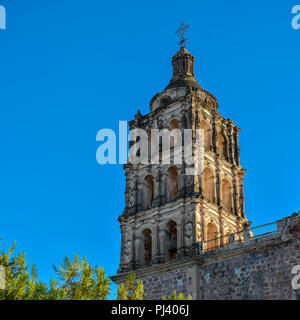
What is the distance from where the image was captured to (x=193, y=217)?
29.2m

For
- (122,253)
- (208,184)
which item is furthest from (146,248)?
(208,184)

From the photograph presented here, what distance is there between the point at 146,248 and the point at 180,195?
12.9ft

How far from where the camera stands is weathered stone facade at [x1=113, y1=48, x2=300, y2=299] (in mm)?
25628

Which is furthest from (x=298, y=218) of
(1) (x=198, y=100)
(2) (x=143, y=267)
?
(1) (x=198, y=100)

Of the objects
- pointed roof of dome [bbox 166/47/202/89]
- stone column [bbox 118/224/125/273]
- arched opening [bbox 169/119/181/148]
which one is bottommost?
stone column [bbox 118/224/125/273]

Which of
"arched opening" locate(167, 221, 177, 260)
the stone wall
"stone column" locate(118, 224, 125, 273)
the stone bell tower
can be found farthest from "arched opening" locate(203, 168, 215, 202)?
"stone column" locate(118, 224, 125, 273)

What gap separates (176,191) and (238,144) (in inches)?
252

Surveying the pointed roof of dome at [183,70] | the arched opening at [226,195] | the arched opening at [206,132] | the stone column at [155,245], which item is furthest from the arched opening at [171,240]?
the pointed roof of dome at [183,70]

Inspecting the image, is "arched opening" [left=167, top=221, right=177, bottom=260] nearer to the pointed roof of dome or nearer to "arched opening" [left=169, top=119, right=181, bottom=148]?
"arched opening" [left=169, top=119, right=181, bottom=148]

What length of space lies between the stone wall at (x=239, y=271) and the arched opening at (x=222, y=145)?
373 inches

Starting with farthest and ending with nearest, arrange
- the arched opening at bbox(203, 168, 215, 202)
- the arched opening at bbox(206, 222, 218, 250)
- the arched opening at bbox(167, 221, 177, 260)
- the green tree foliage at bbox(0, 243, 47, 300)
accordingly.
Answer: the arched opening at bbox(203, 168, 215, 202)
the arched opening at bbox(167, 221, 177, 260)
the arched opening at bbox(206, 222, 218, 250)
the green tree foliage at bbox(0, 243, 47, 300)

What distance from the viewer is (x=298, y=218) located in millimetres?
24312

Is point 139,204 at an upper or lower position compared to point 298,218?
upper
